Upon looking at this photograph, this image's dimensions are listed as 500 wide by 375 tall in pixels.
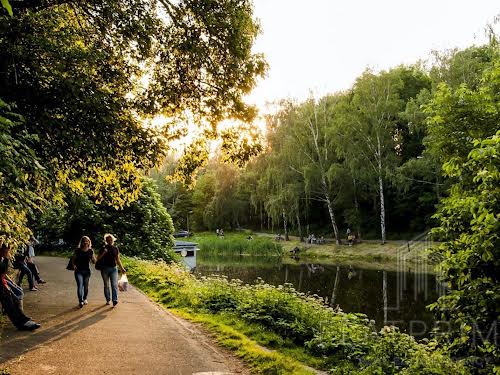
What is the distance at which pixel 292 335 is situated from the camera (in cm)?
863

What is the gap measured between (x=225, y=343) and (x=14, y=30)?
21.5 ft

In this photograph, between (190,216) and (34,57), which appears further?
(190,216)

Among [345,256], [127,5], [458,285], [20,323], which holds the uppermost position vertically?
[127,5]

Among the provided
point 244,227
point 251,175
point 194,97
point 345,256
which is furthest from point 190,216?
point 194,97

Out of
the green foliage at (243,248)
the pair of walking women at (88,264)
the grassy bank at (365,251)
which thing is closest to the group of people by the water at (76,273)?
the pair of walking women at (88,264)

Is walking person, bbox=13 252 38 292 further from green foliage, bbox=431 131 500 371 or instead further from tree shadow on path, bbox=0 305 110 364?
green foliage, bbox=431 131 500 371

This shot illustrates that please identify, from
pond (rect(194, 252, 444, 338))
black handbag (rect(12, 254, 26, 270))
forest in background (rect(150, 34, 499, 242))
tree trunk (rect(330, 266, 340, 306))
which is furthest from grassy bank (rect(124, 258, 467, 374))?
forest in background (rect(150, 34, 499, 242))

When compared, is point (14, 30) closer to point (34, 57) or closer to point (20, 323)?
point (34, 57)

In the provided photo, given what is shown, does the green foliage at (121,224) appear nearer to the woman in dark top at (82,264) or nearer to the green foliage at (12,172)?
the woman in dark top at (82,264)

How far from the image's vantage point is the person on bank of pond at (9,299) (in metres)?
7.46

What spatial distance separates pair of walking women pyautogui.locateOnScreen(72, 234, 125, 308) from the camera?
33.2 ft

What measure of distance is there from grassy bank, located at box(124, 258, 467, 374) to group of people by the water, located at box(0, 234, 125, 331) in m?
1.77

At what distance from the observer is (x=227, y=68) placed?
9.33 metres

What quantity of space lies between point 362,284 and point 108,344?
17773mm
